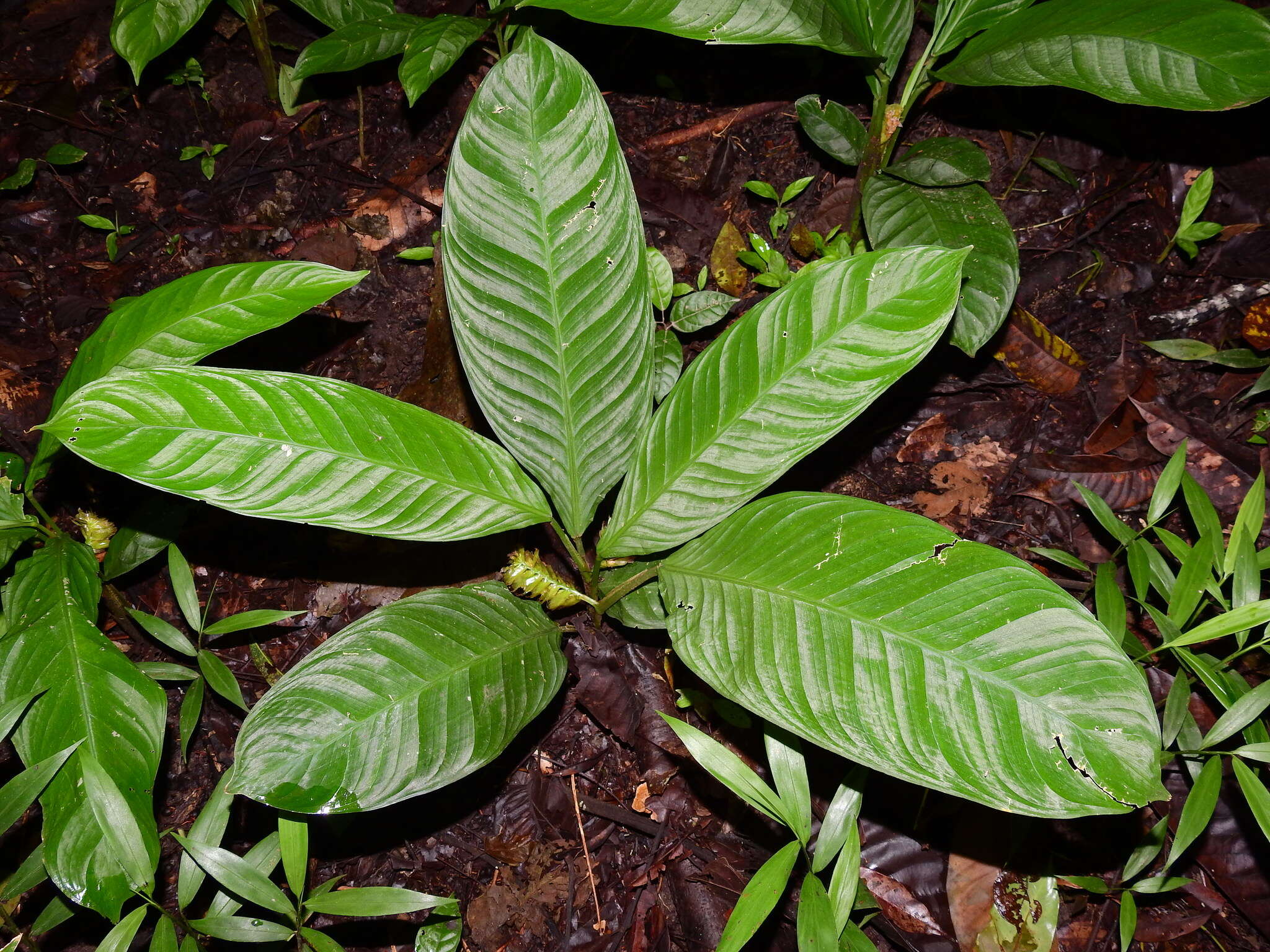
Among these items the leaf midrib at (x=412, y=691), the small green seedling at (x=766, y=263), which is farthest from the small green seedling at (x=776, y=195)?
the leaf midrib at (x=412, y=691)

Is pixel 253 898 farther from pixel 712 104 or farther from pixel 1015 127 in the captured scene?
pixel 1015 127

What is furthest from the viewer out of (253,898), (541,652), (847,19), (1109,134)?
(1109,134)

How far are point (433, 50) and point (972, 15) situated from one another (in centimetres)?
120

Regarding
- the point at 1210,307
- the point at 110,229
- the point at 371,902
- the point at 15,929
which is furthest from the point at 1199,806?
the point at 110,229

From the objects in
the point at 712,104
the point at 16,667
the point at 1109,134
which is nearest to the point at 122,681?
the point at 16,667

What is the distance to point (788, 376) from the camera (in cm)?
128

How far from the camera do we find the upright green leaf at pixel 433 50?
177 centimetres

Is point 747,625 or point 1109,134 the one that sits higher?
point 1109,134

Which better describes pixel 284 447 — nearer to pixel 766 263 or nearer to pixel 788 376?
pixel 788 376

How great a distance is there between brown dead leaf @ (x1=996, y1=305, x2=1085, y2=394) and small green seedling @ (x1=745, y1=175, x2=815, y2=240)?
2.09 feet

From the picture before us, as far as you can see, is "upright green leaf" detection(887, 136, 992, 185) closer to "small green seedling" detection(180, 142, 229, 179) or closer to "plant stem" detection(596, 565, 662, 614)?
"plant stem" detection(596, 565, 662, 614)

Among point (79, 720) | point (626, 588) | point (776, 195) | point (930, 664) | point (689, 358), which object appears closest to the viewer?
point (930, 664)

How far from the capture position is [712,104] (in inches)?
90.5

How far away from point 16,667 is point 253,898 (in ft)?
1.92
